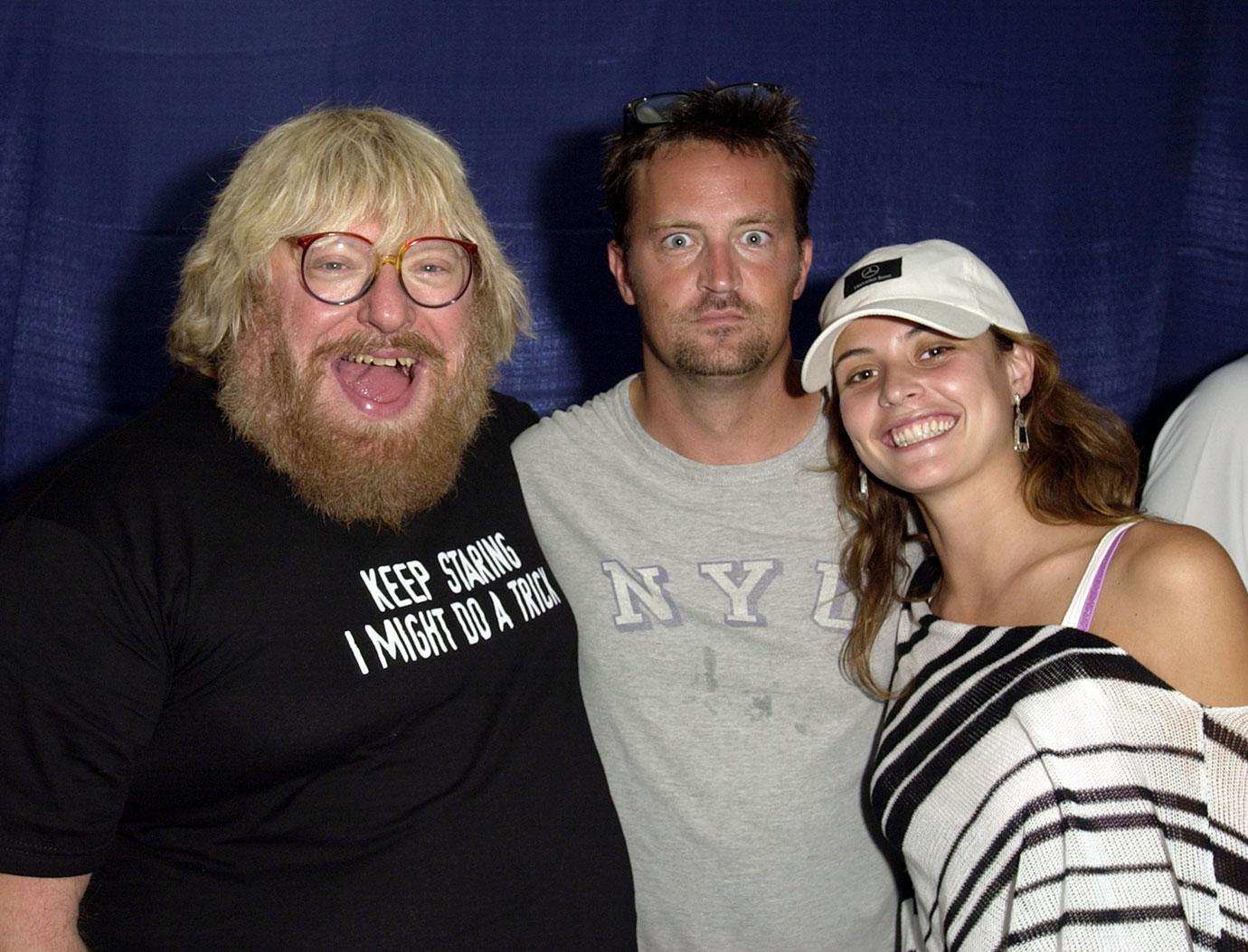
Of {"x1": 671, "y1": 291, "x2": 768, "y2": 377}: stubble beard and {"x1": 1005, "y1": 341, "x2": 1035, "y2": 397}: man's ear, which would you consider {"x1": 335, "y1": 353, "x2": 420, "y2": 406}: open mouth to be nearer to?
{"x1": 671, "y1": 291, "x2": 768, "y2": 377}: stubble beard

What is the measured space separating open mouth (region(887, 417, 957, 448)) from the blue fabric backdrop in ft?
3.36

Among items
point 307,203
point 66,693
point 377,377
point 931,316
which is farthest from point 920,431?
point 66,693

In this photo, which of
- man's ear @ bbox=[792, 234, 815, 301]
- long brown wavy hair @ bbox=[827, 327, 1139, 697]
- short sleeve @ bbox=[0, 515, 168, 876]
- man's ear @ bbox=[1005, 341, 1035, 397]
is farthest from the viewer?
man's ear @ bbox=[792, 234, 815, 301]

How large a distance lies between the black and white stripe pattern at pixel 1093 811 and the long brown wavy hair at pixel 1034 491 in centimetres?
25

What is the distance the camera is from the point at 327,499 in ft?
5.36

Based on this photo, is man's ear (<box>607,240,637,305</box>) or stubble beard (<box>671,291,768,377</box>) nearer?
stubble beard (<box>671,291,768,377</box>)

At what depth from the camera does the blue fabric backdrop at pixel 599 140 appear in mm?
2539

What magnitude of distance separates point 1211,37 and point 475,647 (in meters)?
2.34

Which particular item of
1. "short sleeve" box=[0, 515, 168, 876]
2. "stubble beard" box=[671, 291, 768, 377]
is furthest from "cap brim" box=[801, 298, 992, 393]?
"short sleeve" box=[0, 515, 168, 876]

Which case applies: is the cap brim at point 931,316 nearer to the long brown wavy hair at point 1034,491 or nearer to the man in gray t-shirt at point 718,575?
the long brown wavy hair at point 1034,491

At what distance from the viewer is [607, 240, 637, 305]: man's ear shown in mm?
2146

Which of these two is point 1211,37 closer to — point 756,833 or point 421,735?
point 756,833

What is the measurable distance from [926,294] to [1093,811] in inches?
30.3

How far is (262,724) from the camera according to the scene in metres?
1.46
